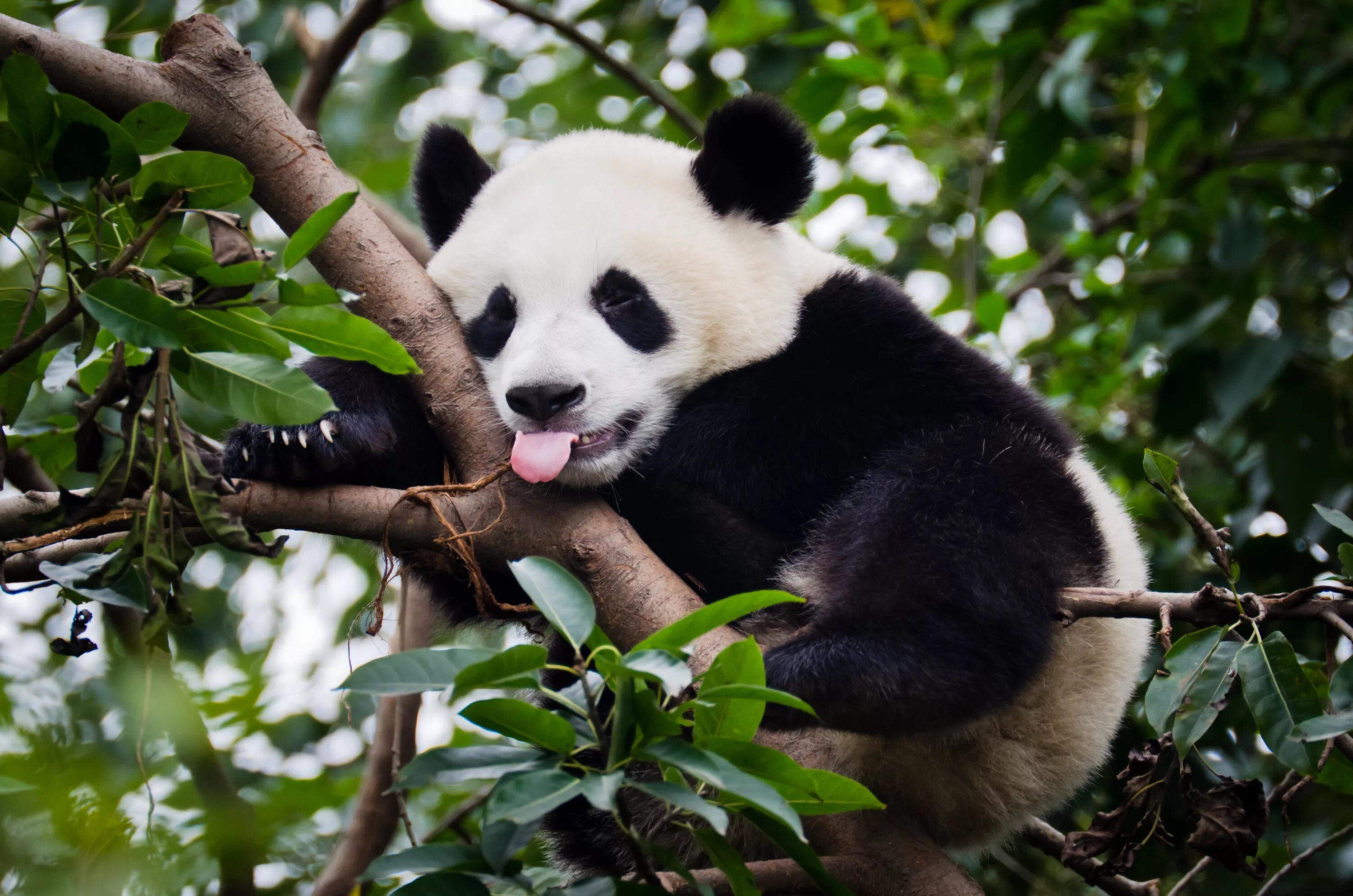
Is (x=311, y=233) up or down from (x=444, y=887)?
up

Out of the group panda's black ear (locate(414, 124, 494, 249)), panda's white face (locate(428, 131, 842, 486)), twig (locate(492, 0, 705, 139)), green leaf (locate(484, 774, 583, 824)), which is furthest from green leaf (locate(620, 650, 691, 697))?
twig (locate(492, 0, 705, 139))

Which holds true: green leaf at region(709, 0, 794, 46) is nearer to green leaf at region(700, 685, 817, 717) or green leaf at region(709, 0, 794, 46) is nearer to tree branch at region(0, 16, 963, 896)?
tree branch at region(0, 16, 963, 896)

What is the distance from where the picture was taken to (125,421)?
1.93 metres

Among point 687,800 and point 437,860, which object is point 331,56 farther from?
point 687,800

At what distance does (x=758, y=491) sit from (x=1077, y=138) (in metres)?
3.26

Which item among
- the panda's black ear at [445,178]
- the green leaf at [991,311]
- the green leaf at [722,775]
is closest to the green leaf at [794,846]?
the green leaf at [722,775]

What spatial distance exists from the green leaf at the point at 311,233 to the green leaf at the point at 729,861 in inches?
46.3

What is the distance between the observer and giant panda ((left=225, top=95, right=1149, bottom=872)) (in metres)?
2.35

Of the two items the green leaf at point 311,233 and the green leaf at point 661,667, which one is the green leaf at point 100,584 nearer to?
the green leaf at point 311,233

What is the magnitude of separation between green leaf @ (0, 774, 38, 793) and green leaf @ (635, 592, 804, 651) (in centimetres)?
78

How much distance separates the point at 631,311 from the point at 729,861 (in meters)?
1.72

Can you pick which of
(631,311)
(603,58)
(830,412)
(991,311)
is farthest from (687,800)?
(991,311)

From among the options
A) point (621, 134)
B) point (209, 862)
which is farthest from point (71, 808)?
point (621, 134)

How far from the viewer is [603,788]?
4.79ft
